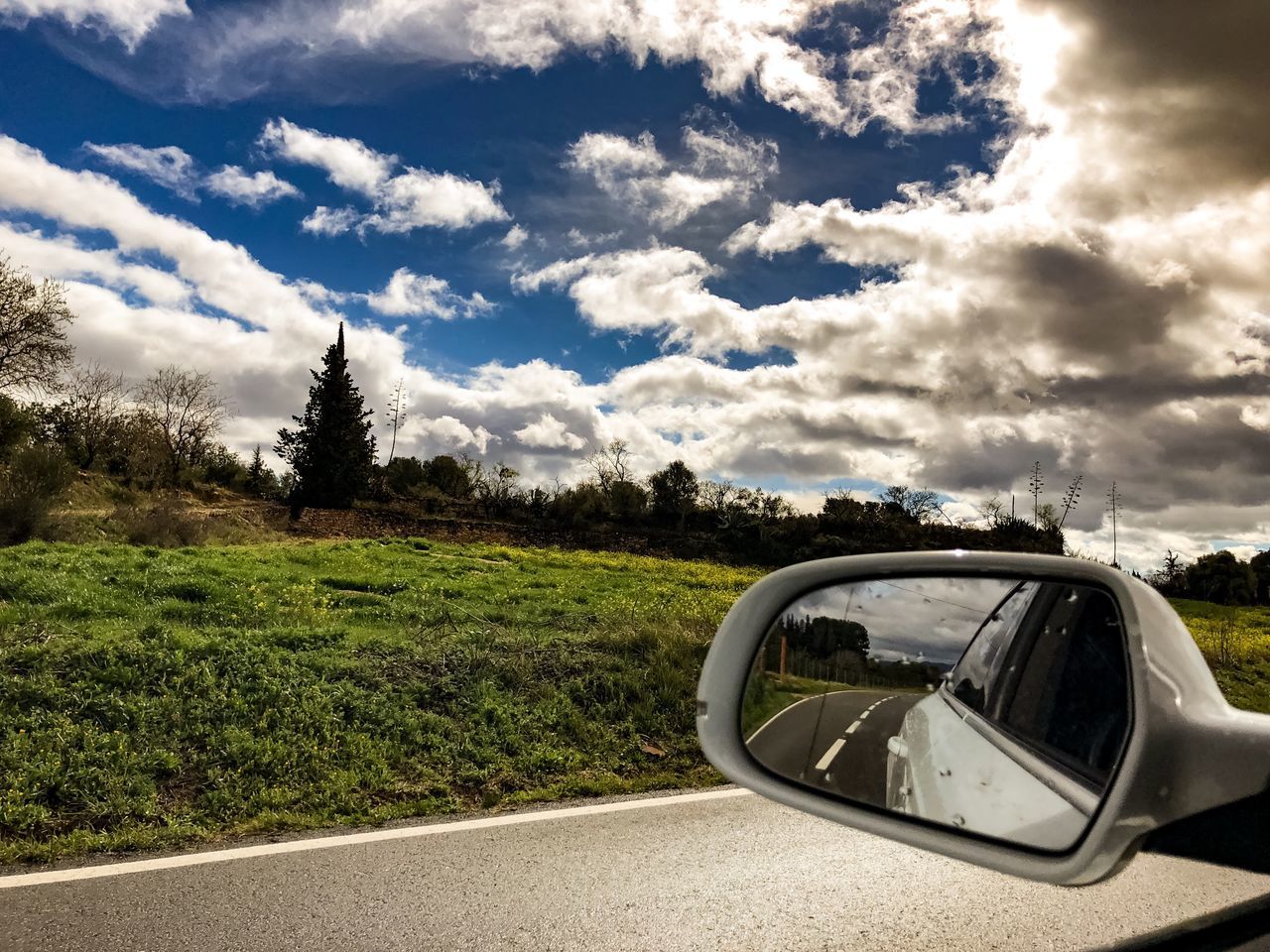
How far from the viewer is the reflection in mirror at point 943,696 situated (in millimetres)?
1340

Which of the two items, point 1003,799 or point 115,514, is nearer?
point 1003,799

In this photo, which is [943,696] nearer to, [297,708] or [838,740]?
[838,740]

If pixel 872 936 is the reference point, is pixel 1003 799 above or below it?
above

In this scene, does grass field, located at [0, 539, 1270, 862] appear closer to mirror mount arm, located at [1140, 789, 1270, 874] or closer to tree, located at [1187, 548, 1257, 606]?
tree, located at [1187, 548, 1257, 606]

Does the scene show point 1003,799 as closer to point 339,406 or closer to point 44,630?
point 44,630

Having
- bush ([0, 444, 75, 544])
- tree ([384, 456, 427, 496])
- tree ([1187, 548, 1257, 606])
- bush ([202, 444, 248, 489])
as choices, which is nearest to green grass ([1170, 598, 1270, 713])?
tree ([1187, 548, 1257, 606])

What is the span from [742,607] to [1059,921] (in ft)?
8.09

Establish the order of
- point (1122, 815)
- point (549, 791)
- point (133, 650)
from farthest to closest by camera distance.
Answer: point (133, 650) < point (549, 791) < point (1122, 815)

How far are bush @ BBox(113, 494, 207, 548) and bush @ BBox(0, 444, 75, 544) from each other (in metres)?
1.95

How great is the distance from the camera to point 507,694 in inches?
307

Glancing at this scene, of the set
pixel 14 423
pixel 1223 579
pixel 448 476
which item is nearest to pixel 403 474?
pixel 448 476

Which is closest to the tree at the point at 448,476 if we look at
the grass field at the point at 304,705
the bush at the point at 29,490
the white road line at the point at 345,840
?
the bush at the point at 29,490

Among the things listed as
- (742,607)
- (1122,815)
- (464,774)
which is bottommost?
(464,774)

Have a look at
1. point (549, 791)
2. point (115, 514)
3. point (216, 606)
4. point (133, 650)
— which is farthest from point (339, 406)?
point (549, 791)
